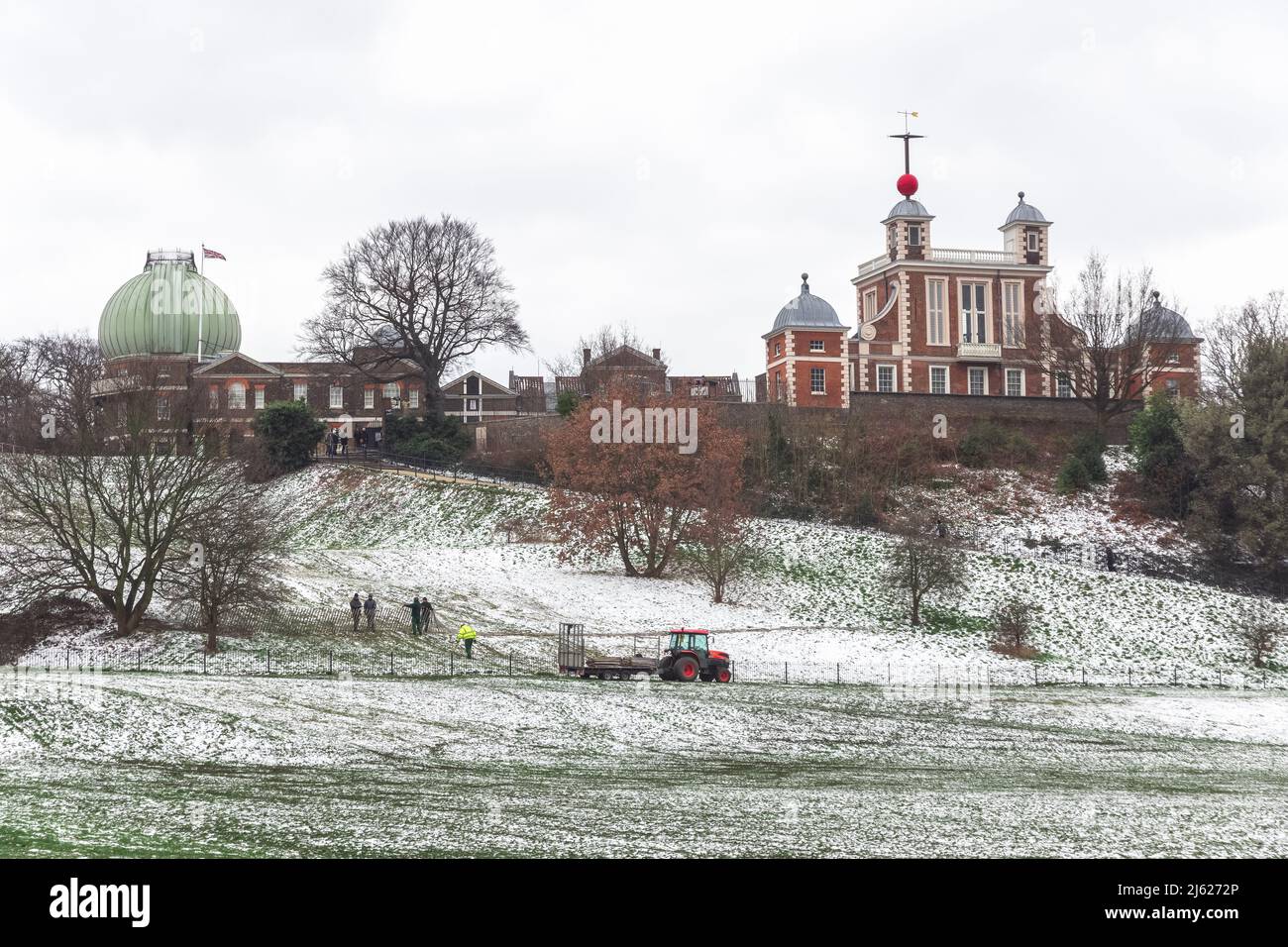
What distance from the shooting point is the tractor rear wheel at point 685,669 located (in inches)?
1519

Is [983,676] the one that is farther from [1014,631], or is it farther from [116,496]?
[116,496]

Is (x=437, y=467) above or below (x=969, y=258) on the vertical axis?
below

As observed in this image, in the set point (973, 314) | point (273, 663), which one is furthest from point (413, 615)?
point (973, 314)

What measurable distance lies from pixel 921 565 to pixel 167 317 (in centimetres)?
6391

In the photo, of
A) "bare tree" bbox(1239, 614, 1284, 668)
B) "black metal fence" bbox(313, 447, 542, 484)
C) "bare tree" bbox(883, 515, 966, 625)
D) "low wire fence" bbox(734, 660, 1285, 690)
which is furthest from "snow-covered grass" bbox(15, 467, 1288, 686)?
"black metal fence" bbox(313, 447, 542, 484)

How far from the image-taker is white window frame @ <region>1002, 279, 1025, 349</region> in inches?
3460

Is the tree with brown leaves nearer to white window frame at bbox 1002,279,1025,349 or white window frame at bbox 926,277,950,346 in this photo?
white window frame at bbox 926,277,950,346

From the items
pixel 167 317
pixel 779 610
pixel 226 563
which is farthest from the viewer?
pixel 167 317

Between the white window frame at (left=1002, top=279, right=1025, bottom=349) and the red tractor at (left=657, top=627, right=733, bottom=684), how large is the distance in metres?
54.0

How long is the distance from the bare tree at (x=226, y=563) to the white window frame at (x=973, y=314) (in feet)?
183

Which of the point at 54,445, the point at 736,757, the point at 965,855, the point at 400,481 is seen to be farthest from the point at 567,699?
the point at 400,481

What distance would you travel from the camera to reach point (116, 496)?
44562 millimetres

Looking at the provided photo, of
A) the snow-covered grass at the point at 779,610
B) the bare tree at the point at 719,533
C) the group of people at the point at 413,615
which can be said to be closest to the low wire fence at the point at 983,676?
the snow-covered grass at the point at 779,610
